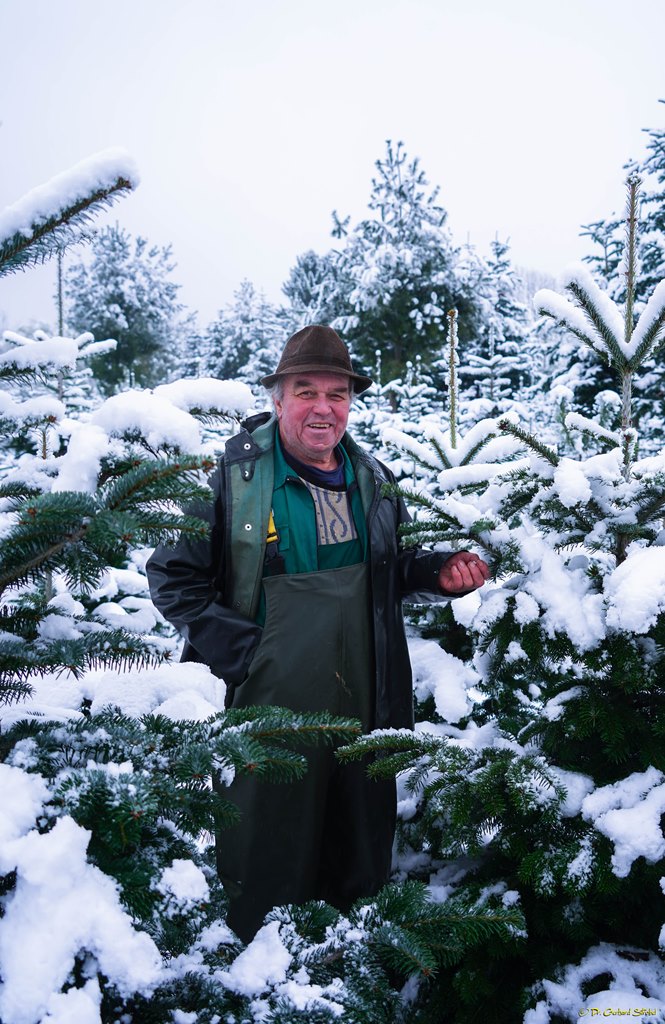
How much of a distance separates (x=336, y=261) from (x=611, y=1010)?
13975 millimetres

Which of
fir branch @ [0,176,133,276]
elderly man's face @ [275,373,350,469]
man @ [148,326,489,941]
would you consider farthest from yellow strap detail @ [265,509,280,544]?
fir branch @ [0,176,133,276]

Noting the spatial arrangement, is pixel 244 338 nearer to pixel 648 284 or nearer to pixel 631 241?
pixel 648 284

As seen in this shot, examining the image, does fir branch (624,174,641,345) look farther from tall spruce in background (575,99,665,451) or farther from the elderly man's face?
tall spruce in background (575,99,665,451)

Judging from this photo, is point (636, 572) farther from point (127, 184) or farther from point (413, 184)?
point (413, 184)

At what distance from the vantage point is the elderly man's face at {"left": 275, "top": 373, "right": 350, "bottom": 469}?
9.68 ft

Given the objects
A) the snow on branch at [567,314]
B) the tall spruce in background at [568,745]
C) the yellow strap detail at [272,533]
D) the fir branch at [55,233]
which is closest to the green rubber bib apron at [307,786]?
the yellow strap detail at [272,533]

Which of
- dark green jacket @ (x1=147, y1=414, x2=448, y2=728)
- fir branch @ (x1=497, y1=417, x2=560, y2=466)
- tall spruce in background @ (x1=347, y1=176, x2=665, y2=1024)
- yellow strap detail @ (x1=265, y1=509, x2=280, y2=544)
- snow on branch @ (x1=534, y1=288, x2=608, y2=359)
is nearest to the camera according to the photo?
tall spruce in background @ (x1=347, y1=176, x2=665, y2=1024)

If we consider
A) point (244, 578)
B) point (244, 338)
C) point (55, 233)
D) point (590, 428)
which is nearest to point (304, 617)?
point (244, 578)

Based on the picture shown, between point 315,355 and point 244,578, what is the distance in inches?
38.6

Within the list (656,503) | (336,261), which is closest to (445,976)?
(656,503)

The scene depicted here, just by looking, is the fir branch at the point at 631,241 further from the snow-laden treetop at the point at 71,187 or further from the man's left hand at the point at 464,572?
the snow-laden treetop at the point at 71,187

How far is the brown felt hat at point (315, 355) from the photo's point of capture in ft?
9.62

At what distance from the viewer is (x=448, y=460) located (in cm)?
360

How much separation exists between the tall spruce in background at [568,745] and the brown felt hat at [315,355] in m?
0.87
